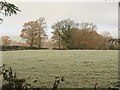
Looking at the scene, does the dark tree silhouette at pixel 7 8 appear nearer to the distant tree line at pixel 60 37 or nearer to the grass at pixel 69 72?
the grass at pixel 69 72

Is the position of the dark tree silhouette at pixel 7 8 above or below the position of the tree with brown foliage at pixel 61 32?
below

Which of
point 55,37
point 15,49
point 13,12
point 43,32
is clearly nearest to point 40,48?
point 43,32

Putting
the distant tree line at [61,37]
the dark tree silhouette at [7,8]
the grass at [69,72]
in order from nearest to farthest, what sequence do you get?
the dark tree silhouette at [7,8] → the grass at [69,72] → the distant tree line at [61,37]

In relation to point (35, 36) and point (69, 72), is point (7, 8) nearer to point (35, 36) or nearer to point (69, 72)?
point (69, 72)

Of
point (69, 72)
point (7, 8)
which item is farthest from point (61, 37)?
point (7, 8)

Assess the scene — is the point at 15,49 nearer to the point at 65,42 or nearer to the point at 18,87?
the point at 65,42

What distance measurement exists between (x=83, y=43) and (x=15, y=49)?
68.1 feet

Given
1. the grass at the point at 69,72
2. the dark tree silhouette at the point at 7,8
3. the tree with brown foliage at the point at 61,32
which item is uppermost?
the tree with brown foliage at the point at 61,32

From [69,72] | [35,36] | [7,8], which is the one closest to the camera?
[7,8]

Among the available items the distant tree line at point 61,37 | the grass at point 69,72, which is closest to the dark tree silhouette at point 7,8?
the grass at point 69,72

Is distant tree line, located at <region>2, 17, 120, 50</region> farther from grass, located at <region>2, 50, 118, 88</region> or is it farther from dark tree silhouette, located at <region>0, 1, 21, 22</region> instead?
dark tree silhouette, located at <region>0, 1, 21, 22</region>

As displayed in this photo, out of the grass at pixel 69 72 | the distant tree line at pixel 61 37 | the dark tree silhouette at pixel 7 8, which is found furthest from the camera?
the distant tree line at pixel 61 37

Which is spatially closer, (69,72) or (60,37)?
(69,72)

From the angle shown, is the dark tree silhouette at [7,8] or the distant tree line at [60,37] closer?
the dark tree silhouette at [7,8]
